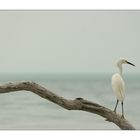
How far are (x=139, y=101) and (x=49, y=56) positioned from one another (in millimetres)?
584

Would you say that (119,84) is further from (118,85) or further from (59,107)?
(59,107)

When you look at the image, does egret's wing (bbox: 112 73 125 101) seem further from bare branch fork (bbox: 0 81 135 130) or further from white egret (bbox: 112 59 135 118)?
bare branch fork (bbox: 0 81 135 130)

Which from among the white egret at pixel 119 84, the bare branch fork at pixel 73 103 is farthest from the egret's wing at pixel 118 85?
the bare branch fork at pixel 73 103

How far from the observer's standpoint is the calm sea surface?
285 centimetres

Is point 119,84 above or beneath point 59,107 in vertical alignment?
above

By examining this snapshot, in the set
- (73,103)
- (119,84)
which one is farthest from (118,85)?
(73,103)

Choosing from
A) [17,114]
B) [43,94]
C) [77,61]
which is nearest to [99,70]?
[77,61]

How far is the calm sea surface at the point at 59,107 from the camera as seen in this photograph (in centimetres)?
285

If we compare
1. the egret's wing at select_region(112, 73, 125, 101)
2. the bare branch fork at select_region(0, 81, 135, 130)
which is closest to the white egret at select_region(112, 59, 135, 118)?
the egret's wing at select_region(112, 73, 125, 101)

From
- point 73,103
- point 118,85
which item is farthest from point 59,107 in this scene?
point 118,85

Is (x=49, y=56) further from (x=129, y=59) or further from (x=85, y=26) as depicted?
(x=129, y=59)

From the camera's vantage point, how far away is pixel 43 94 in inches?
112

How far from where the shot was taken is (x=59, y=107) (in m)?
2.86

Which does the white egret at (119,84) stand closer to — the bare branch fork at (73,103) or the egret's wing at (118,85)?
the egret's wing at (118,85)
